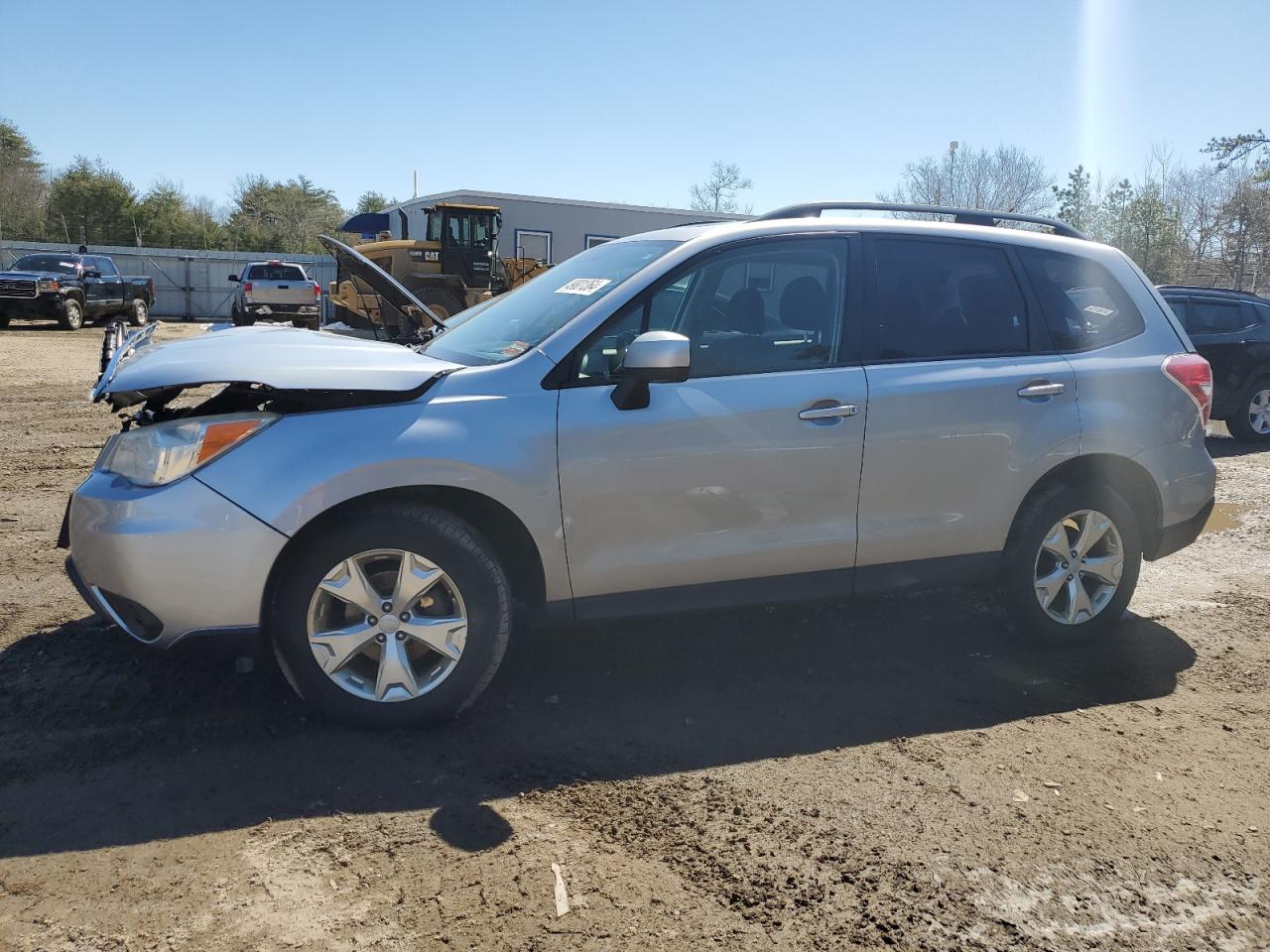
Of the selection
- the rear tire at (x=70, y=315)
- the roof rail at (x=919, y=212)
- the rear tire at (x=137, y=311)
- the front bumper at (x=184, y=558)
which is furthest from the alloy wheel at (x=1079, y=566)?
the rear tire at (x=137, y=311)

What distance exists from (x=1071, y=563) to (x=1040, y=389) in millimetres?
838

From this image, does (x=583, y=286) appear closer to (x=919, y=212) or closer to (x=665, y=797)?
(x=919, y=212)

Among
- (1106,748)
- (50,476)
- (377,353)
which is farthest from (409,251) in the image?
(1106,748)

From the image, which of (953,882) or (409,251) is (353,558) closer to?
(953,882)

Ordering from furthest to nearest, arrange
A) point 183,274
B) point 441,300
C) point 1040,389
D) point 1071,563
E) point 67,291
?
point 183,274, point 67,291, point 441,300, point 1071,563, point 1040,389

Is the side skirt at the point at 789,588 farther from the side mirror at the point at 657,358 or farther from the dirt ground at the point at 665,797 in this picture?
the side mirror at the point at 657,358

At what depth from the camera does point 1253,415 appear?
37.8 ft

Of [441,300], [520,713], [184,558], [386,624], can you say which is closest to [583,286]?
[386,624]

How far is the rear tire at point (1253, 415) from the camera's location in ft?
37.6

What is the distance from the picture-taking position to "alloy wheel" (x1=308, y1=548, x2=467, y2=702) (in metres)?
3.30

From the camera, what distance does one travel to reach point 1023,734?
366cm

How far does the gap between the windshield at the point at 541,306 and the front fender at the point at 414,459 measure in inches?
14.0

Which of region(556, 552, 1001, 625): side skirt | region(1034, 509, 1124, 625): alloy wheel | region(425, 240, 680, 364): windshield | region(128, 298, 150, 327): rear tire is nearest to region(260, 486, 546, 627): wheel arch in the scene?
region(556, 552, 1001, 625): side skirt

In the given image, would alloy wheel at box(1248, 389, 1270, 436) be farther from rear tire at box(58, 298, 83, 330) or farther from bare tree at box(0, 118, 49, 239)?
bare tree at box(0, 118, 49, 239)
